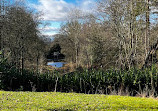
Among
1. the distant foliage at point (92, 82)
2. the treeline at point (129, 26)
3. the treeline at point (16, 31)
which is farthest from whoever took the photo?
the treeline at point (16, 31)

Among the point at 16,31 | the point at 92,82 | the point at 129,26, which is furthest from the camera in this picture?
the point at 16,31

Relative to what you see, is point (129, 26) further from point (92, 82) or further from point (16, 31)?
point (16, 31)

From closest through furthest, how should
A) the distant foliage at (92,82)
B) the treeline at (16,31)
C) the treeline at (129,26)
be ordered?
the distant foliage at (92,82) → the treeline at (129,26) → the treeline at (16,31)

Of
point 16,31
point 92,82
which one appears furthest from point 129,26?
point 16,31

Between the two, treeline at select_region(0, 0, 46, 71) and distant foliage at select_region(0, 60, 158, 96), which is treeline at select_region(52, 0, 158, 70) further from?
treeline at select_region(0, 0, 46, 71)

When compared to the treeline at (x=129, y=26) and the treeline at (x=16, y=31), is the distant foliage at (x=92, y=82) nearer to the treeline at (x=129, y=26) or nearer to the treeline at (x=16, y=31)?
the treeline at (x=129, y=26)

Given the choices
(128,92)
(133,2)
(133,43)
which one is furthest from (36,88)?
(133,2)

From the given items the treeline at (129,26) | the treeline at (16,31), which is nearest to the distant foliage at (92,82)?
the treeline at (129,26)

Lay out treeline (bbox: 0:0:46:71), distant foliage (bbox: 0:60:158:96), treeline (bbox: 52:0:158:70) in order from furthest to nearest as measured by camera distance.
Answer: treeline (bbox: 0:0:46:71) < treeline (bbox: 52:0:158:70) < distant foliage (bbox: 0:60:158:96)

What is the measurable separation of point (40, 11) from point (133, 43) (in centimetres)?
998

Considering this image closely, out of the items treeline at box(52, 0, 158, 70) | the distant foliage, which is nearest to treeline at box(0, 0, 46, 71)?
the distant foliage

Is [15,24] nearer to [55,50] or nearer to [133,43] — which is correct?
[133,43]

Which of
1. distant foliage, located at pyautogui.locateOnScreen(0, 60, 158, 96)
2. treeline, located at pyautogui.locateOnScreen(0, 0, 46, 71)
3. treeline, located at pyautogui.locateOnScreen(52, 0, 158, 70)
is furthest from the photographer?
treeline, located at pyautogui.locateOnScreen(0, 0, 46, 71)

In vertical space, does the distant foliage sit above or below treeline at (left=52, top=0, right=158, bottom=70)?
below
